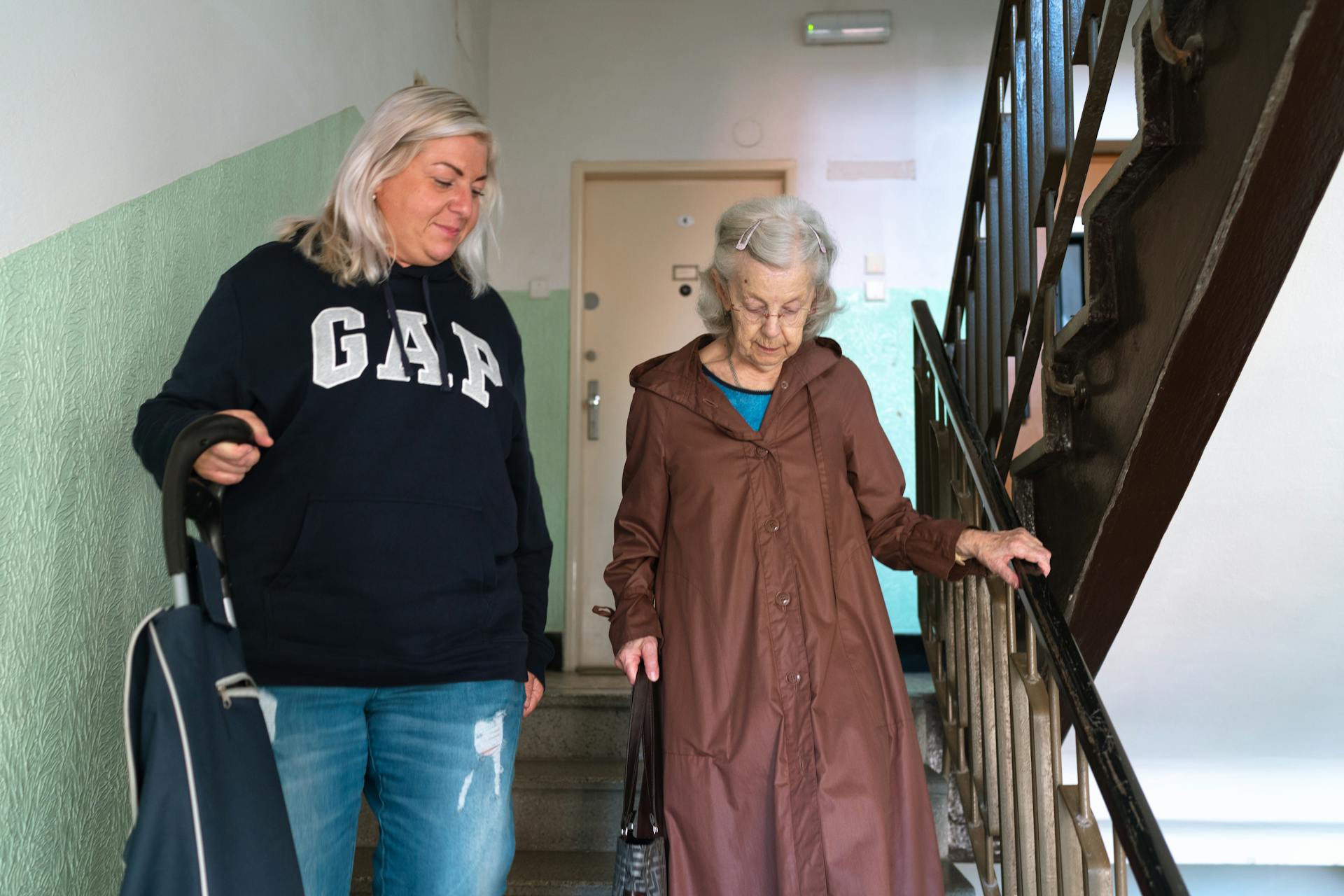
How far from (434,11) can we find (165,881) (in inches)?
138

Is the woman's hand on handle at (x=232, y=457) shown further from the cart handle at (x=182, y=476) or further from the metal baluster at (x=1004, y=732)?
the metal baluster at (x=1004, y=732)

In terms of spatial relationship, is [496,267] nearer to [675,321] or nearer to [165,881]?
[675,321]

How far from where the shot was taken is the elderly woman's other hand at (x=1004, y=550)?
1816 millimetres

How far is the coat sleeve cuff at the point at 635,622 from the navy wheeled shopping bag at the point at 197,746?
74cm

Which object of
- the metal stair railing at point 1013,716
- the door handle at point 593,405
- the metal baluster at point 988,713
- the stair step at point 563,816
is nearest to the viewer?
the metal stair railing at point 1013,716

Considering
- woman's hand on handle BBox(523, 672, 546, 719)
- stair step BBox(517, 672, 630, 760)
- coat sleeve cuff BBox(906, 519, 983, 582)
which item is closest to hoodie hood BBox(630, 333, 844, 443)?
coat sleeve cuff BBox(906, 519, 983, 582)

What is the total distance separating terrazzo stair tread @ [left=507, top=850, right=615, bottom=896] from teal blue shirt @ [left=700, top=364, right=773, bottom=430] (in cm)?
112

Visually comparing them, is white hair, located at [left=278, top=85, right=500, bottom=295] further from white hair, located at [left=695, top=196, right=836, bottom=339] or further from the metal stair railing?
the metal stair railing

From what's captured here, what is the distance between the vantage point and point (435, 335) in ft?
5.42

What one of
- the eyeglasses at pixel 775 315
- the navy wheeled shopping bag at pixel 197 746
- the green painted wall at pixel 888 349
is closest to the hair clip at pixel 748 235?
the eyeglasses at pixel 775 315

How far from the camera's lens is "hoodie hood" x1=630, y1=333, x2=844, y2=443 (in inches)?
76.7

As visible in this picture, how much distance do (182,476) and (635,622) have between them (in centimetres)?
86

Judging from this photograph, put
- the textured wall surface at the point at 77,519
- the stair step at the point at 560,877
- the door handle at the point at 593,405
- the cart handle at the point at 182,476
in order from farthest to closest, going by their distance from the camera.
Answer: the door handle at the point at 593,405
the stair step at the point at 560,877
the textured wall surface at the point at 77,519
the cart handle at the point at 182,476

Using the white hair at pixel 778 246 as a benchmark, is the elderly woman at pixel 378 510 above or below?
below
